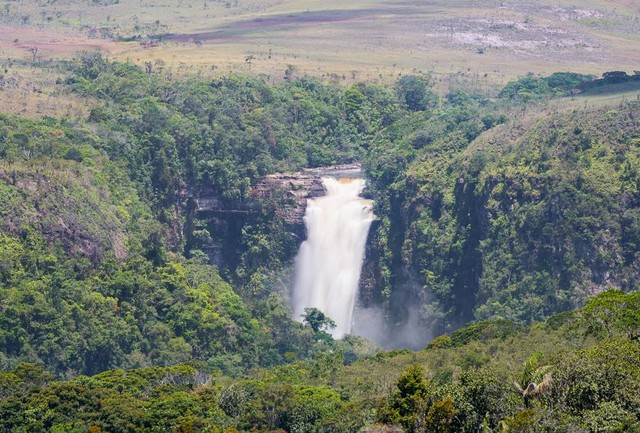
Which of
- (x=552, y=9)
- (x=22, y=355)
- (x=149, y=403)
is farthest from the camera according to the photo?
(x=552, y=9)

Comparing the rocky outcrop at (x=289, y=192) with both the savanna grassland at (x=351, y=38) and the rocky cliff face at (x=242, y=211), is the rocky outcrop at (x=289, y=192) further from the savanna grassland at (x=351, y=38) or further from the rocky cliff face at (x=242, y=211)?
the savanna grassland at (x=351, y=38)

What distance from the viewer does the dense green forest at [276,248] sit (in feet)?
301

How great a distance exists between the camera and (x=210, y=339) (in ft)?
390

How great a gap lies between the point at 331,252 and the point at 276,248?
12.1ft

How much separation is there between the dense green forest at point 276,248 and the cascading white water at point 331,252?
153cm

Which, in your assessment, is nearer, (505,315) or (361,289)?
(505,315)

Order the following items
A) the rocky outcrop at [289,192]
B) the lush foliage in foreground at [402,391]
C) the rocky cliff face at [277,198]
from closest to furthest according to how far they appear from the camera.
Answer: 1. the lush foliage in foreground at [402,391]
2. the rocky cliff face at [277,198]
3. the rocky outcrop at [289,192]

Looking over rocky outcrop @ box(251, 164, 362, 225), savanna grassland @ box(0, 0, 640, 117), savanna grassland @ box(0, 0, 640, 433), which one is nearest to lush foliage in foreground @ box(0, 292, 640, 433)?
savanna grassland @ box(0, 0, 640, 433)

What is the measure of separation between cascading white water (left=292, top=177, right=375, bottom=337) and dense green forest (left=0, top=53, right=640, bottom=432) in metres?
1.53

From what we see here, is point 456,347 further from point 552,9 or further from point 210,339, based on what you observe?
point 552,9

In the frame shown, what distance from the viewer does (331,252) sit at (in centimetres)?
13662

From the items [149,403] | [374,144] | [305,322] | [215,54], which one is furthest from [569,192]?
[215,54]

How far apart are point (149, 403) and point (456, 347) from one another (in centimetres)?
1691

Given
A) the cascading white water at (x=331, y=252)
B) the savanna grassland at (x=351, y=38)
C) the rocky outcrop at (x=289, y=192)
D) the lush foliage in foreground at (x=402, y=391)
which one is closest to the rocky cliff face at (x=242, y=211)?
the rocky outcrop at (x=289, y=192)
